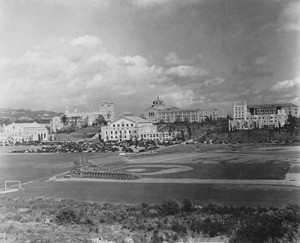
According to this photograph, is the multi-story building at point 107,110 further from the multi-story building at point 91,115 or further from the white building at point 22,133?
the white building at point 22,133

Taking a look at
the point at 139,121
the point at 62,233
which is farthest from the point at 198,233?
the point at 139,121

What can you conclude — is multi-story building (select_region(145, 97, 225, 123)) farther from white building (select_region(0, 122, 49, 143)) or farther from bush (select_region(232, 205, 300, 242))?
bush (select_region(232, 205, 300, 242))

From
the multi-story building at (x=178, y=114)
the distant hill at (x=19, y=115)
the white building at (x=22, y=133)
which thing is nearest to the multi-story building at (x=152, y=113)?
the multi-story building at (x=178, y=114)

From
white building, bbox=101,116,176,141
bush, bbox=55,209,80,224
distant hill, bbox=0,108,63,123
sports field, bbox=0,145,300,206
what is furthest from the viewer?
distant hill, bbox=0,108,63,123

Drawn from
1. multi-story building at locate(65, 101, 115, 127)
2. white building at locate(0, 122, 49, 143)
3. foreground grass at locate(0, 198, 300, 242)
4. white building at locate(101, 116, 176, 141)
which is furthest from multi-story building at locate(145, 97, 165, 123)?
foreground grass at locate(0, 198, 300, 242)

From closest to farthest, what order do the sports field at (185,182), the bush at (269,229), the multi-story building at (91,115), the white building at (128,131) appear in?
the bush at (269,229), the sports field at (185,182), the white building at (128,131), the multi-story building at (91,115)

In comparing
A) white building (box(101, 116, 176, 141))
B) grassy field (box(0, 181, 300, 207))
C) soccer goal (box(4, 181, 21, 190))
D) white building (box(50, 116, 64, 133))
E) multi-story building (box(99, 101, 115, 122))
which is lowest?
A: grassy field (box(0, 181, 300, 207))
